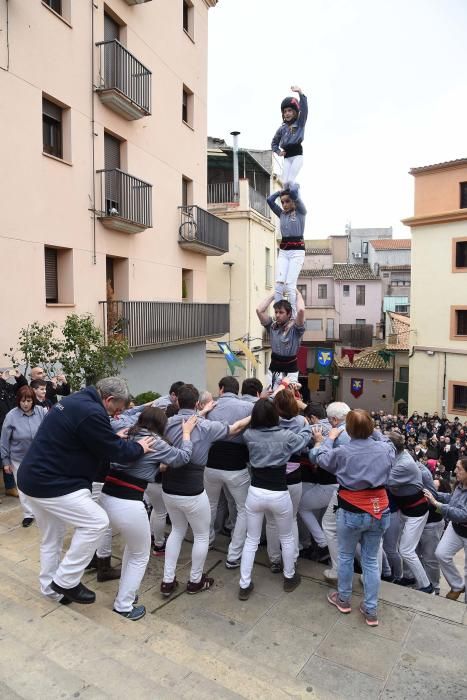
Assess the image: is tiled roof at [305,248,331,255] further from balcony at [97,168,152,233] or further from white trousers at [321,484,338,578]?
white trousers at [321,484,338,578]

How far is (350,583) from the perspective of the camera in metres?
4.40

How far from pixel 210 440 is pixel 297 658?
1762 mm

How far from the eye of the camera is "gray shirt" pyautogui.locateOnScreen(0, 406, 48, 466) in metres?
6.10

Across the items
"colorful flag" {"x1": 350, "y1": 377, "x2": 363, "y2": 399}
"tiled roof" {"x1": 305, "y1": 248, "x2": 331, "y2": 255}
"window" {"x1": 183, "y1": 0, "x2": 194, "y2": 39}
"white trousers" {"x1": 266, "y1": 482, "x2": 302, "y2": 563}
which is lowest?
"colorful flag" {"x1": 350, "y1": 377, "x2": 363, "y2": 399}

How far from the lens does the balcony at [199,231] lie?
632 inches

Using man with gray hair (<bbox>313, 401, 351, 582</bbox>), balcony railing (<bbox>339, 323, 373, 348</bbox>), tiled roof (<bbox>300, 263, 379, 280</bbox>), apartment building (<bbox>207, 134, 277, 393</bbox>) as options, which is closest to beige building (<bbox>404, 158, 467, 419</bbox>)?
apartment building (<bbox>207, 134, 277, 393</bbox>)

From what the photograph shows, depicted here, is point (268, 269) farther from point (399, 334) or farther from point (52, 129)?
point (52, 129)

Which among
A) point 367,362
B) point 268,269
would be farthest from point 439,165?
point 367,362

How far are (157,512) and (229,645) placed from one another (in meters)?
1.60

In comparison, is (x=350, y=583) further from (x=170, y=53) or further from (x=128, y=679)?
(x=170, y=53)

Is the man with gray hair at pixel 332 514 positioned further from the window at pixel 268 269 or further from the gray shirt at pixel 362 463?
the window at pixel 268 269

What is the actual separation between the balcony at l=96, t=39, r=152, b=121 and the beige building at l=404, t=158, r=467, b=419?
596 inches

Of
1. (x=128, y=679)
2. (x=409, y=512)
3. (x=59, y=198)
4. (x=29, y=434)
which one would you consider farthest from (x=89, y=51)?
(x=128, y=679)

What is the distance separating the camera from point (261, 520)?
4.64 metres
